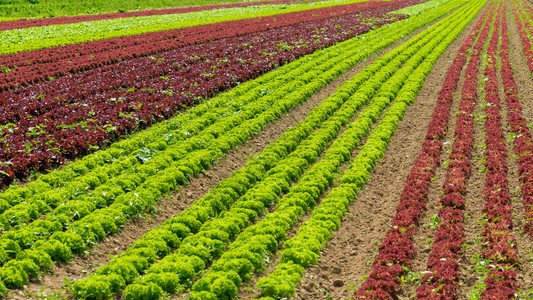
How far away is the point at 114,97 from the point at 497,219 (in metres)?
15.8

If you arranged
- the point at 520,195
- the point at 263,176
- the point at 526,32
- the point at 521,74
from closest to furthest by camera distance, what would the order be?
1. the point at 520,195
2. the point at 263,176
3. the point at 521,74
4. the point at 526,32

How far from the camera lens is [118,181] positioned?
498 inches

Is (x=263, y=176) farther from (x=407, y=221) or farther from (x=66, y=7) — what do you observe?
(x=66, y=7)

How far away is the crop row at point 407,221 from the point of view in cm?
897

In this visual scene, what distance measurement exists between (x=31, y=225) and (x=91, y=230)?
51.6 inches

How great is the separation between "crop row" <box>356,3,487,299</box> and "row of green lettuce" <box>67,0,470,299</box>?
7.70ft

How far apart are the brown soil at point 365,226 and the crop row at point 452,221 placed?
131cm

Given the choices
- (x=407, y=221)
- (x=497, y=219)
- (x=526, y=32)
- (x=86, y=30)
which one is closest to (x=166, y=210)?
(x=407, y=221)

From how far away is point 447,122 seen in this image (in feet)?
61.6

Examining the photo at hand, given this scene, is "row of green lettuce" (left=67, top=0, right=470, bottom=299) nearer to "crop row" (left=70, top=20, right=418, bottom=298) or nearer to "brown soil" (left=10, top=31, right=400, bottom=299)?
"crop row" (left=70, top=20, right=418, bottom=298)

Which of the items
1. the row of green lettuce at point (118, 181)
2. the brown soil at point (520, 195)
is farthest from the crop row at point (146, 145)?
the brown soil at point (520, 195)

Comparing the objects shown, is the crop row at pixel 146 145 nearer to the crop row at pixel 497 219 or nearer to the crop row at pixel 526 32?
the crop row at pixel 497 219

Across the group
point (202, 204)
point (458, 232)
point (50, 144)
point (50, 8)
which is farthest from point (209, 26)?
point (458, 232)

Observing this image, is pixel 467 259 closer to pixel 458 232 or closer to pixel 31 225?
pixel 458 232
